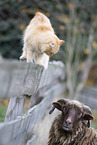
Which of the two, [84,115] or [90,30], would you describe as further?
[90,30]

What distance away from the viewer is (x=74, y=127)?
353 cm

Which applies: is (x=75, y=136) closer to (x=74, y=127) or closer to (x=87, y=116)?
(x=74, y=127)

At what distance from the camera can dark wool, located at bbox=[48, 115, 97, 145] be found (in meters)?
3.62

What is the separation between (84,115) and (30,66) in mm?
1646

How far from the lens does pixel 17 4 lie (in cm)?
1409

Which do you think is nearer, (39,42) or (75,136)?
(75,136)

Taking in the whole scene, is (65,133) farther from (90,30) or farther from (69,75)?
(90,30)

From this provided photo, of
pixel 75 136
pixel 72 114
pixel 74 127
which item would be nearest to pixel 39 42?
pixel 72 114

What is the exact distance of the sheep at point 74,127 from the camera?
139 inches

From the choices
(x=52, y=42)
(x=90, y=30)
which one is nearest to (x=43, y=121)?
(x=52, y=42)

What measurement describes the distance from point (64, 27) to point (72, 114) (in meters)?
11.3

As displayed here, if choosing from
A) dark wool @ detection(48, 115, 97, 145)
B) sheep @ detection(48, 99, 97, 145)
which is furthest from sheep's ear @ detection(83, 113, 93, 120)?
dark wool @ detection(48, 115, 97, 145)

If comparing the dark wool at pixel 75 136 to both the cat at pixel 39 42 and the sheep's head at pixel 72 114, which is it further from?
the cat at pixel 39 42

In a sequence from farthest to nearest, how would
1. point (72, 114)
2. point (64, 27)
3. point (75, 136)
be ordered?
point (64, 27) → point (75, 136) → point (72, 114)
